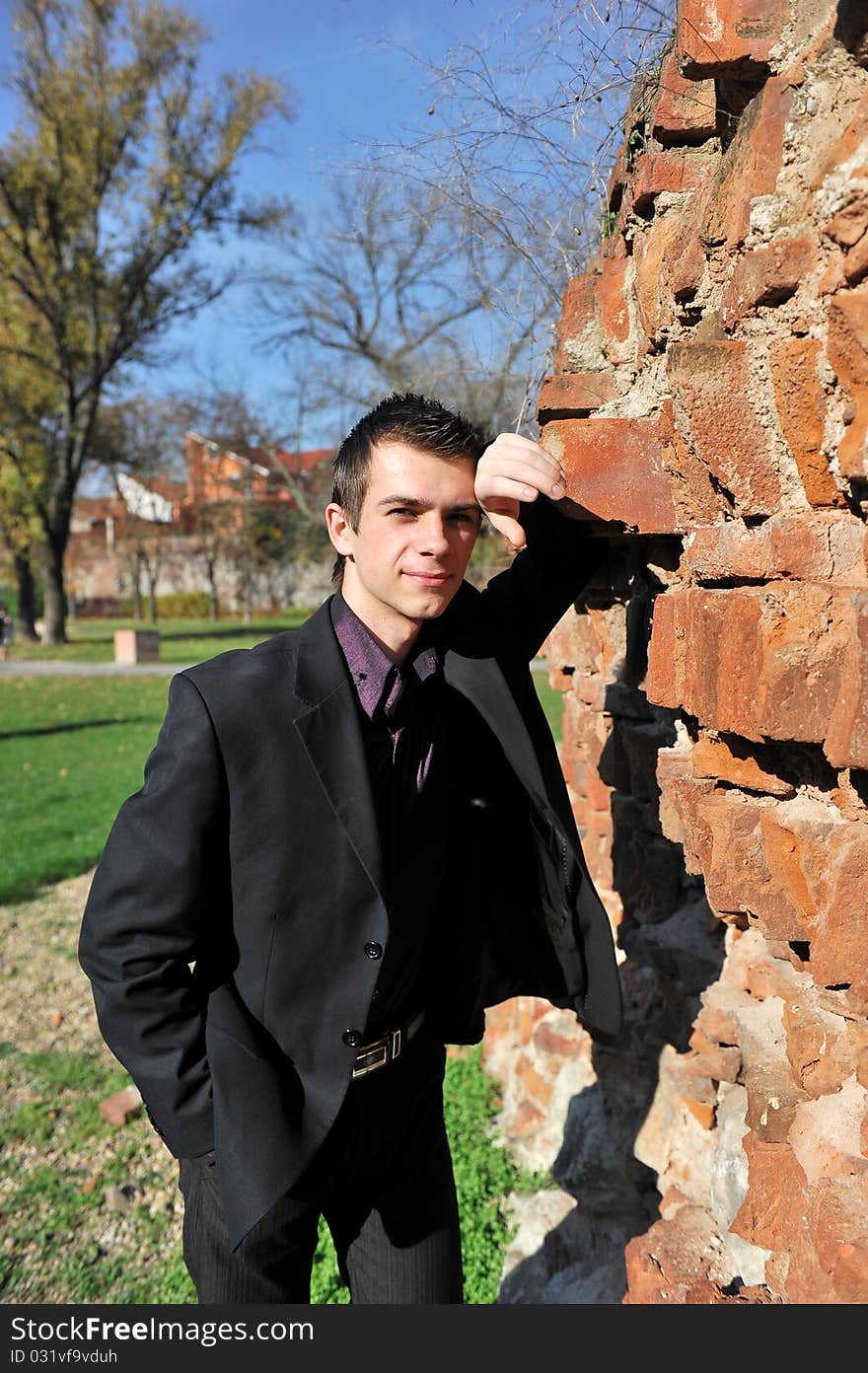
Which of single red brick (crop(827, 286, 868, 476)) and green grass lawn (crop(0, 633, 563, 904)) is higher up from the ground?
single red brick (crop(827, 286, 868, 476))

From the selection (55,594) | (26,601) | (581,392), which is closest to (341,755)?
(581,392)

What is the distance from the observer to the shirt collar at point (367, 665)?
2166 millimetres

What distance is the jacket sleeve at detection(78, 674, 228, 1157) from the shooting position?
194 centimetres

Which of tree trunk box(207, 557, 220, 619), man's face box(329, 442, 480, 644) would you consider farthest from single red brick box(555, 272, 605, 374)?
tree trunk box(207, 557, 220, 619)

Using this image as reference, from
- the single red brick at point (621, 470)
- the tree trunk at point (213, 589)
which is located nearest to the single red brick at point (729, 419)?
the single red brick at point (621, 470)

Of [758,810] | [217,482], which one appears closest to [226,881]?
[758,810]

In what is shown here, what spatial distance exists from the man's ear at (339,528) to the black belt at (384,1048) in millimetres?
1046

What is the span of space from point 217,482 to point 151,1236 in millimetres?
34163

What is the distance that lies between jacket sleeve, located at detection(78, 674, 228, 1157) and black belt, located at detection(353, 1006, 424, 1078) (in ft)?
1.04

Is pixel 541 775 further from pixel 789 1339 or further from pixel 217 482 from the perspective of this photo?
pixel 217 482

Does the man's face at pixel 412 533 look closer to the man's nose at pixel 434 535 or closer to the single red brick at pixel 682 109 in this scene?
the man's nose at pixel 434 535

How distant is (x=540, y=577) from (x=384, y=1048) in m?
1.11

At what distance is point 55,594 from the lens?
1121 inches

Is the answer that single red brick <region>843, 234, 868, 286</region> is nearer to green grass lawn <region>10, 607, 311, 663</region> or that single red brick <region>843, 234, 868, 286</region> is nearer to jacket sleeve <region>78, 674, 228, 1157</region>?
jacket sleeve <region>78, 674, 228, 1157</region>
